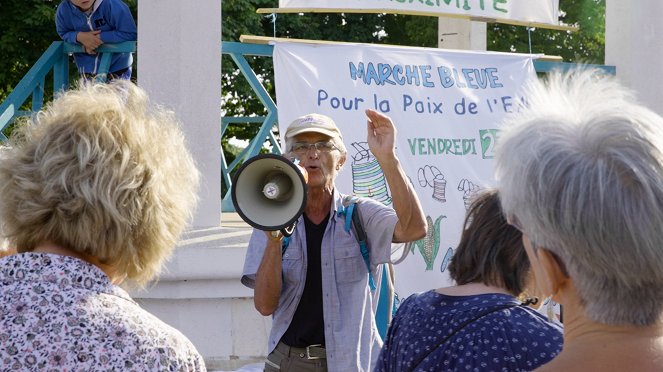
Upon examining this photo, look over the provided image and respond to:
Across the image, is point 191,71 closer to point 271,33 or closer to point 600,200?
point 600,200

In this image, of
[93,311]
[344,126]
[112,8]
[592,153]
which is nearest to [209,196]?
[344,126]

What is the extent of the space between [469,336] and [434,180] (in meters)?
3.75

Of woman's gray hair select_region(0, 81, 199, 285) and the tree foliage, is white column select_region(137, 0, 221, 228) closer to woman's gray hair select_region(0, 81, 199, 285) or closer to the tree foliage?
woman's gray hair select_region(0, 81, 199, 285)

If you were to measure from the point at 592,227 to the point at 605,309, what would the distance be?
0.15 m

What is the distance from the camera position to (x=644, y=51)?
6.91 metres

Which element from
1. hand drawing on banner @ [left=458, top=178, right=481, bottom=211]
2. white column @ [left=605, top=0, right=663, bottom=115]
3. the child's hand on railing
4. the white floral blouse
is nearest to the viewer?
the white floral blouse

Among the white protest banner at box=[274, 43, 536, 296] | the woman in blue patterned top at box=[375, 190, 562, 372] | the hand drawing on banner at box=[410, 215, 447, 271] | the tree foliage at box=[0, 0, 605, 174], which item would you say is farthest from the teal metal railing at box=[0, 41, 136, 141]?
the tree foliage at box=[0, 0, 605, 174]

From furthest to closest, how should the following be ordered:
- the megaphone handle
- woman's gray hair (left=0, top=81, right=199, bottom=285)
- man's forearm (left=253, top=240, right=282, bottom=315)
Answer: man's forearm (left=253, top=240, right=282, bottom=315) < the megaphone handle < woman's gray hair (left=0, top=81, right=199, bottom=285)

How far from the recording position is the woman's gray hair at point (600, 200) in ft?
5.39

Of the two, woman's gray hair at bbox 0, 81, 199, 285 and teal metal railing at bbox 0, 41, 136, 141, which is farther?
teal metal railing at bbox 0, 41, 136, 141

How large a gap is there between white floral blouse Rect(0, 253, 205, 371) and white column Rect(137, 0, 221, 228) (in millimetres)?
3685

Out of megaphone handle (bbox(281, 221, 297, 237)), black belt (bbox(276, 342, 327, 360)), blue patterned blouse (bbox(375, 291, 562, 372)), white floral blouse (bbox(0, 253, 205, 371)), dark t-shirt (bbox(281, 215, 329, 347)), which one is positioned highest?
white floral blouse (bbox(0, 253, 205, 371))

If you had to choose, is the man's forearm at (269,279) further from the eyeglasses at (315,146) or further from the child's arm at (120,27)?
the child's arm at (120,27)

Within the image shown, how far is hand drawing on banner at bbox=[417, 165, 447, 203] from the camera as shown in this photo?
234 inches
